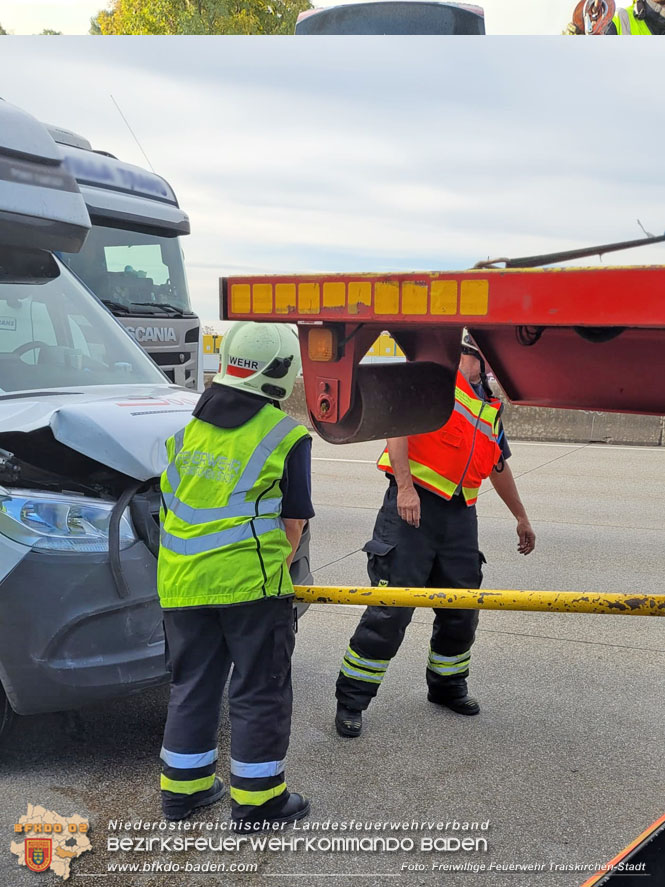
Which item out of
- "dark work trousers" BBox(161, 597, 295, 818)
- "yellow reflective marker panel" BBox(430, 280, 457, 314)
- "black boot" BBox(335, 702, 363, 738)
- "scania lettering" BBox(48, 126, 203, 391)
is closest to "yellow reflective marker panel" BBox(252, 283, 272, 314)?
"yellow reflective marker panel" BBox(430, 280, 457, 314)

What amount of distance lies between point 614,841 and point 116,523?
1878 mm

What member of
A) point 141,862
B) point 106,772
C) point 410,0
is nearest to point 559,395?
point 141,862

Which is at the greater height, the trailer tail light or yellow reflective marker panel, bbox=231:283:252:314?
yellow reflective marker panel, bbox=231:283:252:314

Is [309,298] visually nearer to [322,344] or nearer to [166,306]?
[322,344]

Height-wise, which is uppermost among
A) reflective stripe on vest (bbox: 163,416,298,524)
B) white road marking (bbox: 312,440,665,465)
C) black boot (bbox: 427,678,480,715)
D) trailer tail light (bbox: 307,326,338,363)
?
trailer tail light (bbox: 307,326,338,363)

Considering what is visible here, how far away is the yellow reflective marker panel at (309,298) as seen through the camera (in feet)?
8.27

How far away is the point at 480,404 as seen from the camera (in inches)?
157

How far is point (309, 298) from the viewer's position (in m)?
2.53

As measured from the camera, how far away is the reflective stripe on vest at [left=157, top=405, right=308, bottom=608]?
3023 mm

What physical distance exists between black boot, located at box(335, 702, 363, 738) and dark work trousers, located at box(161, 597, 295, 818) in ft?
2.36

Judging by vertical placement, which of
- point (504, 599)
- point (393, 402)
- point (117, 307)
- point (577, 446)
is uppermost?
point (393, 402)

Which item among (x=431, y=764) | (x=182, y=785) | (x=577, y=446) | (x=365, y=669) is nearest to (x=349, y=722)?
(x=365, y=669)

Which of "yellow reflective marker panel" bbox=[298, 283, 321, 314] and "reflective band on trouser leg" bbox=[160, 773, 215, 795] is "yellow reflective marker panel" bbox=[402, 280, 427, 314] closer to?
"yellow reflective marker panel" bbox=[298, 283, 321, 314]

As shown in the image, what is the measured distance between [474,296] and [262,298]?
0.62 m
